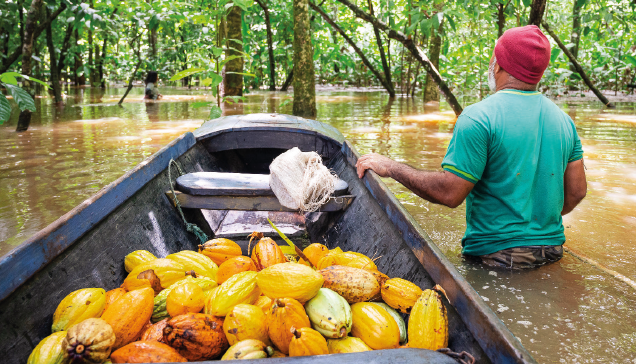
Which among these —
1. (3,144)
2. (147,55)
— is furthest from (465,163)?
(147,55)

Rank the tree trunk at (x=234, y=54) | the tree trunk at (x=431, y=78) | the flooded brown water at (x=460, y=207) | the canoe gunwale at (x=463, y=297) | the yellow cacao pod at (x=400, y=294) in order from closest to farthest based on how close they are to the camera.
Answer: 1. the canoe gunwale at (x=463, y=297)
2. the yellow cacao pod at (x=400, y=294)
3. the flooded brown water at (x=460, y=207)
4. the tree trunk at (x=234, y=54)
5. the tree trunk at (x=431, y=78)

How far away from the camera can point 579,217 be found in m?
3.76

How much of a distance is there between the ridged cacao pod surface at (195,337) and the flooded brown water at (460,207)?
1.24m

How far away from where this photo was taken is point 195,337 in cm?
135

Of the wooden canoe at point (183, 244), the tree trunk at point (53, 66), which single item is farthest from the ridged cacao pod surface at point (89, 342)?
the tree trunk at point (53, 66)

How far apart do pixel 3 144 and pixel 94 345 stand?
6.46m

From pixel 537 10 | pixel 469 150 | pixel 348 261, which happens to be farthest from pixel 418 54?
pixel 348 261

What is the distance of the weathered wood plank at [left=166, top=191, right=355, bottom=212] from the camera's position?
2.71 metres

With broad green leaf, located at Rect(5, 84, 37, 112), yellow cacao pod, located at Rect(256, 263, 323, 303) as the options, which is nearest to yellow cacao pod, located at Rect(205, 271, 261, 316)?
yellow cacao pod, located at Rect(256, 263, 323, 303)

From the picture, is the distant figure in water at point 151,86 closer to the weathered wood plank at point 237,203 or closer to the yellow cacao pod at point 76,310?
the weathered wood plank at point 237,203

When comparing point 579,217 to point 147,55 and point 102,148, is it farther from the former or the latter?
point 147,55

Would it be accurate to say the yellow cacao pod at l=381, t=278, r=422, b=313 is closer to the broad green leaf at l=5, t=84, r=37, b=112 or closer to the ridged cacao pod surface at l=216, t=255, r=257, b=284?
the ridged cacao pod surface at l=216, t=255, r=257, b=284

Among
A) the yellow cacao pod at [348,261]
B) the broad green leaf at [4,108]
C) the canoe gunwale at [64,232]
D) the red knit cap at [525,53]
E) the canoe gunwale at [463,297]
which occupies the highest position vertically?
the red knit cap at [525,53]

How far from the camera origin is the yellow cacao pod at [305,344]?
128cm
